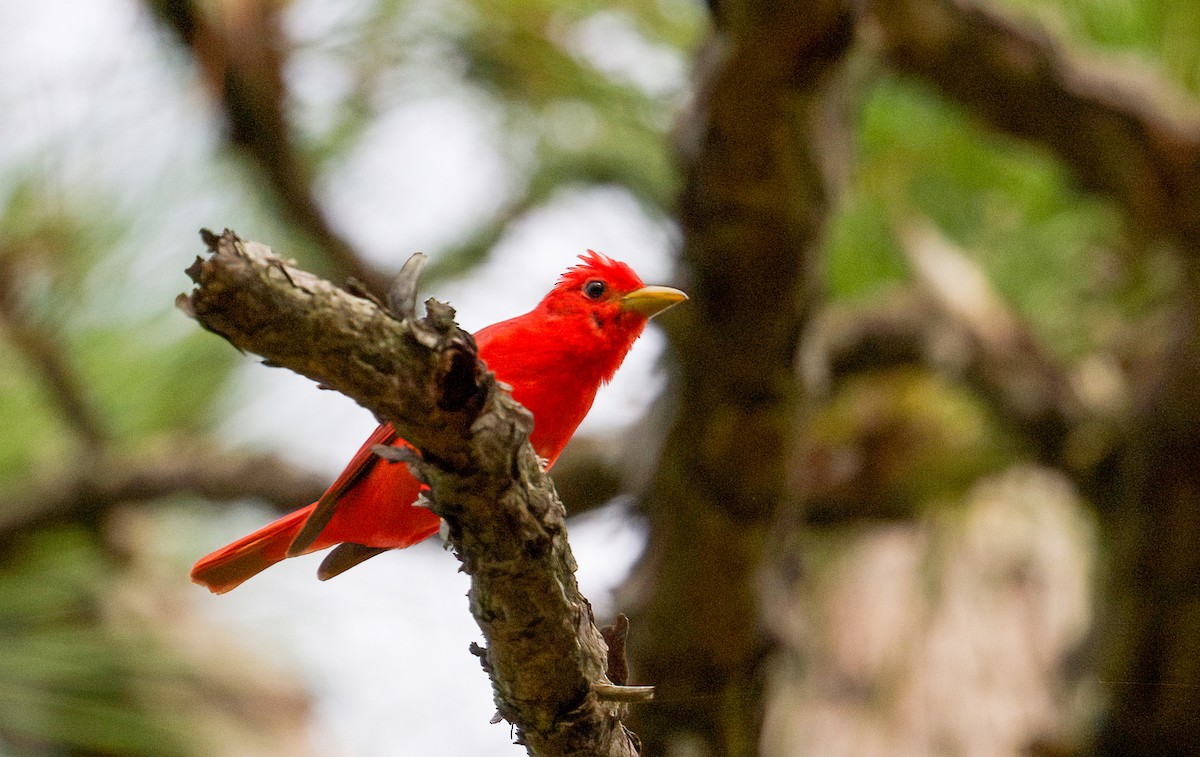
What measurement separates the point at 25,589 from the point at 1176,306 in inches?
161

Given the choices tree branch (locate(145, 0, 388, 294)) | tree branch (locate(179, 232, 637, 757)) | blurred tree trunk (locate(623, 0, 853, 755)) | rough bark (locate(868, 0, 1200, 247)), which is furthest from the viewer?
rough bark (locate(868, 0, 1200, 247))

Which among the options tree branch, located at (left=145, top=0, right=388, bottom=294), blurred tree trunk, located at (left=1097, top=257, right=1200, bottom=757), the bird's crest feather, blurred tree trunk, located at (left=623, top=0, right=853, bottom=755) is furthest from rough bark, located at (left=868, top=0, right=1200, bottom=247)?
the bird's crest feather

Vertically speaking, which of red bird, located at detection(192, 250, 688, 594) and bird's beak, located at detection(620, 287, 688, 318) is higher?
bird's beak, located at detection(620, 287, 688, 318)

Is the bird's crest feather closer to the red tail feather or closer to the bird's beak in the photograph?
the bird's beak

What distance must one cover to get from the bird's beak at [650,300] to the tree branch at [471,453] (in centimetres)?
95

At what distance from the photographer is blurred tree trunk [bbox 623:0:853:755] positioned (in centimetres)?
353

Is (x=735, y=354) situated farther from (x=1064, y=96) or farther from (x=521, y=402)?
(x=1064, y=96)

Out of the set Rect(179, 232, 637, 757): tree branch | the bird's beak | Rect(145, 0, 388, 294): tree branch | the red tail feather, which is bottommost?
Rect(179, 232, 637, 757): tree branch

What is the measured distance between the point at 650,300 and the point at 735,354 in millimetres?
1097

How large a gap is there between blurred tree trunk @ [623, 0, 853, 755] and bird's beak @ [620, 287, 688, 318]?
3.15 ft

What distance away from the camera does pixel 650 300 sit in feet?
9.15

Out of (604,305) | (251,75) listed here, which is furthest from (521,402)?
(251,75)

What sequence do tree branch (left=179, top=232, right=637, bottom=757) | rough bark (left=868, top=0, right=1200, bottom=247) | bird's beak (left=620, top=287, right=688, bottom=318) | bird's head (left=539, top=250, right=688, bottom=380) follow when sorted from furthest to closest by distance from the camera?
rough bark (left=868, top=0, right=1200, bottom=247) → bird's beak (left=620, top=287, right=688, bottom=318) → bird's head (left=539, top=250, right=688, bottom=380) → tree branch (left=179, top=232, right=637, bottom=757)

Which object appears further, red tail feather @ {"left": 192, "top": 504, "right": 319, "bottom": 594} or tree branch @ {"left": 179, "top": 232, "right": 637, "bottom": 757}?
red tail feather @ {"left": 192, "top": 504, "right": 319, "bottom": 594}
